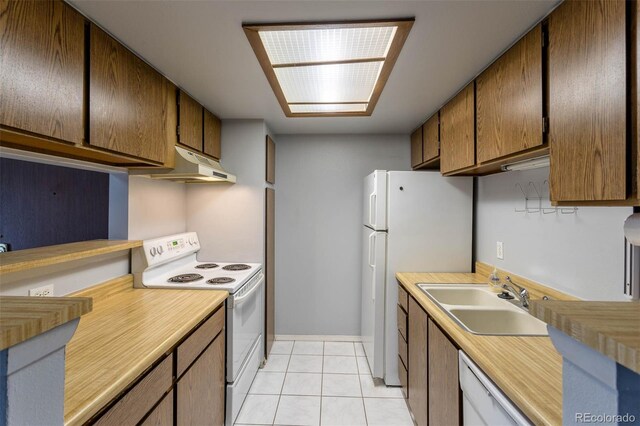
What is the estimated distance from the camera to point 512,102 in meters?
1.42

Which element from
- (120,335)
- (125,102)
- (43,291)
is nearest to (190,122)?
(125,102)

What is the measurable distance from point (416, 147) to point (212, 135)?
6.48 feet

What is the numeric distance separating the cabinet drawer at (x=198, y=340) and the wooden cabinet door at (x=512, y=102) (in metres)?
1.85

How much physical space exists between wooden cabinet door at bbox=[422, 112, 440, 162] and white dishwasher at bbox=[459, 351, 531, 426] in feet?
5.50

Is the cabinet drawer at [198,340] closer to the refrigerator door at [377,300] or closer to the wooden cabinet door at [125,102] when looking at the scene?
the wooden cabinet door at [125,102]

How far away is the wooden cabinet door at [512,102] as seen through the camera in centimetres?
127

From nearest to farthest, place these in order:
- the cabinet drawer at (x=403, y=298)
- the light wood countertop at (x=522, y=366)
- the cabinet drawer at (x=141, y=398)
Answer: the light wood countertop at (x=522, y=366)
the cabinet drawer at (x=141, y=398)
the cabinet drawer at (x=403, y=298)

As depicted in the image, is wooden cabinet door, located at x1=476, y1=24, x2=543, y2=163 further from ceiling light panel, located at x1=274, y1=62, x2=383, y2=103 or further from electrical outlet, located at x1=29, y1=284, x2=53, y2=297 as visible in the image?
electrical outlet, located at x1=29, y1=284, x2=53, y2=297

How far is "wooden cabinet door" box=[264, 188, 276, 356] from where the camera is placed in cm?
284

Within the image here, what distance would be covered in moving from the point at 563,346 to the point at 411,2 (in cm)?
125

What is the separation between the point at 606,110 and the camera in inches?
36.8

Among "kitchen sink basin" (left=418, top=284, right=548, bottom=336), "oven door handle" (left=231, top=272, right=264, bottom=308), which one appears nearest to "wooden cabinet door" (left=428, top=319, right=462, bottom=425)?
"kitchen sink basin" (left=418, top=284, right=548, bottom=336)

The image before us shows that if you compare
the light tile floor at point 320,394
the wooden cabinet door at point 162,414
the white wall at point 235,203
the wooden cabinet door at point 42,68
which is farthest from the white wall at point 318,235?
the wooden cabinet door at point 42,68

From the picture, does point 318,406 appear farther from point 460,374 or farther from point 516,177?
point 516,177
